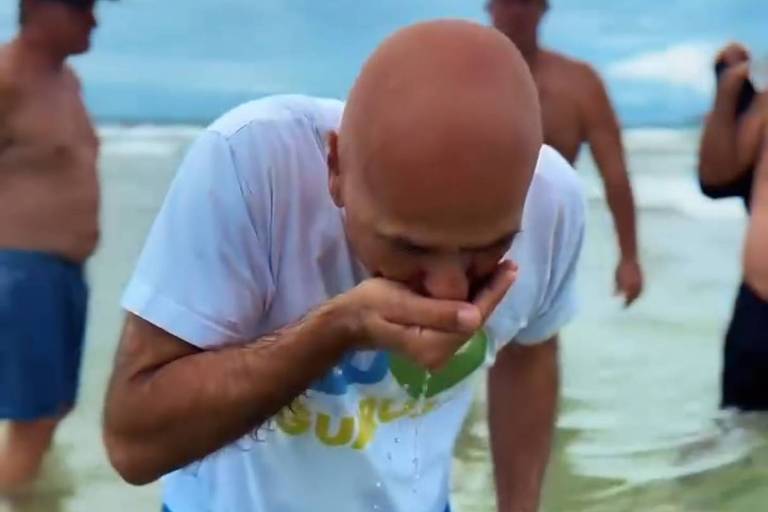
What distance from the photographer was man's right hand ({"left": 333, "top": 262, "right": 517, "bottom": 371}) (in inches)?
25.0

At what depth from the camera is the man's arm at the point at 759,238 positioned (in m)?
1.84

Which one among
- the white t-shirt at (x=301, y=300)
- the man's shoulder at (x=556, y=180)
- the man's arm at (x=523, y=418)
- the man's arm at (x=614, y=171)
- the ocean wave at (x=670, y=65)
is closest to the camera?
the white t-shirt at (x=301, y=300)

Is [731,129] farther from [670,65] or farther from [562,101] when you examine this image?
[670,65]

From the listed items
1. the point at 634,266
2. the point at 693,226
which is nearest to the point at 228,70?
the point at 693,226

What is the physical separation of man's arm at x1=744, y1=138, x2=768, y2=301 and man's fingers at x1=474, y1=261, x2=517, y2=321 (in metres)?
1.25

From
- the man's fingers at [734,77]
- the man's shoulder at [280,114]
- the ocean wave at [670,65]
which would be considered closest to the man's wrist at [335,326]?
the man's shoulder at [280,114]

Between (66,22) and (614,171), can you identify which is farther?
(614,171)

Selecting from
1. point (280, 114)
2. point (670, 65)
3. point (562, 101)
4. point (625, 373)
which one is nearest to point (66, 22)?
point (562, 101)

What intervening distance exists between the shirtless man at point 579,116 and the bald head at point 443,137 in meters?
1.36

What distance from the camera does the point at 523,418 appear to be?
108 cm

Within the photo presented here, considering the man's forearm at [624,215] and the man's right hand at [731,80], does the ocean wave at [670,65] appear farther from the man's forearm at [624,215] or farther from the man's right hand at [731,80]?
the man's right hand at [731,80]

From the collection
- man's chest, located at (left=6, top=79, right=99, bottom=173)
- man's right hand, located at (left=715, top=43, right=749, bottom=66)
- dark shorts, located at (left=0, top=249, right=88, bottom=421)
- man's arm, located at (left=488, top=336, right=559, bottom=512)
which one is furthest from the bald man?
man's right hand, located at (left=715, top=43, right=749, bottom=66)

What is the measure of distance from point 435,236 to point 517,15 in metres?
1.42

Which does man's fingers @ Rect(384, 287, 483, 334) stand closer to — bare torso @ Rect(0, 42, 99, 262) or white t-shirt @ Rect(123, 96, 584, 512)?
white t-shirt @ Rect(123, 96, 584, 512)
